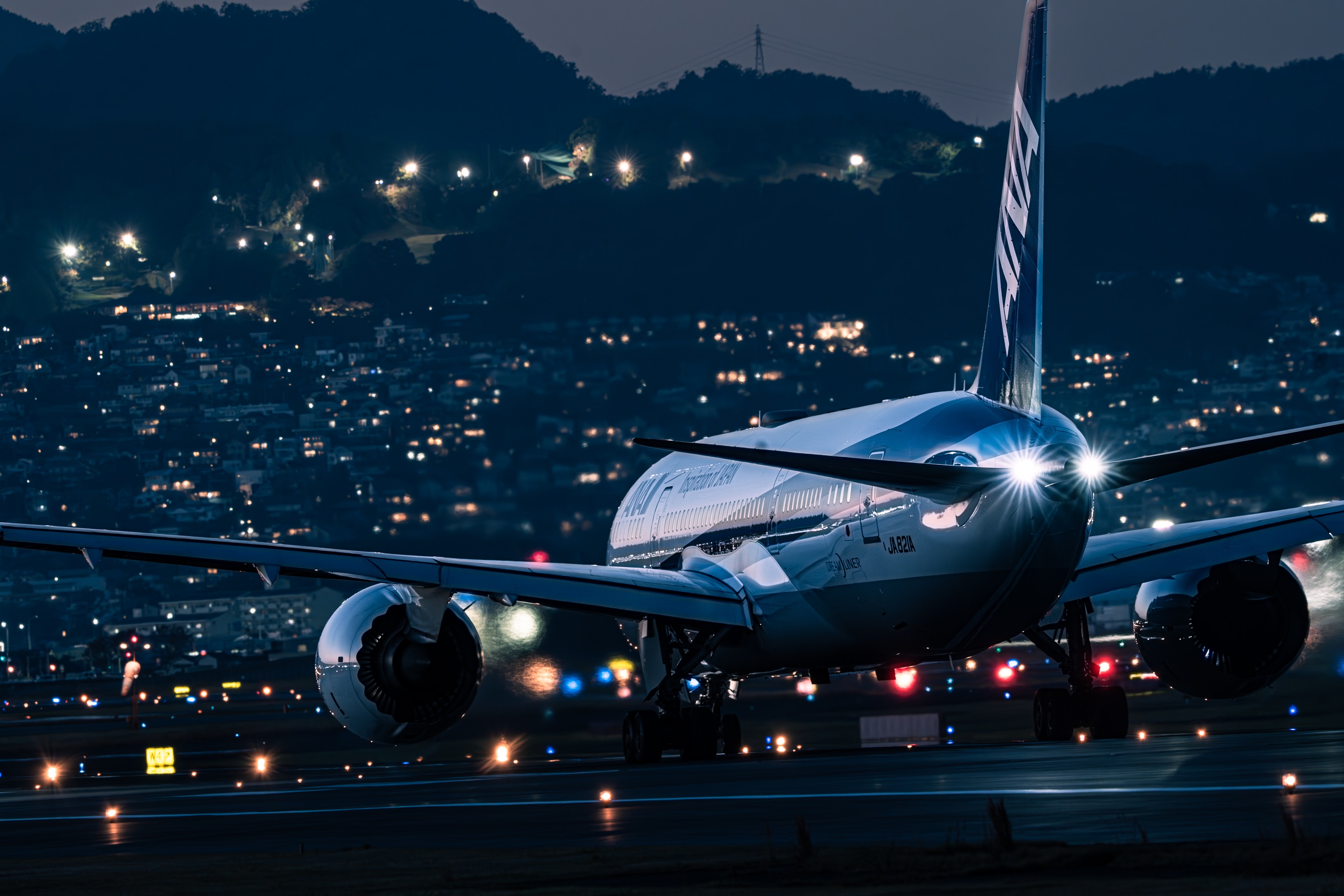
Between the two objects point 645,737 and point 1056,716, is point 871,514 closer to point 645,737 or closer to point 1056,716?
point 1056,716

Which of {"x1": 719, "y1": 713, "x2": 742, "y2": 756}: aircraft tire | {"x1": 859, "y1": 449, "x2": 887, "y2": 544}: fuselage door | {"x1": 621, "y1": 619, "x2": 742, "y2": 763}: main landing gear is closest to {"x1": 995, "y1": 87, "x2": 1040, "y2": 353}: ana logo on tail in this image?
{"x1": 859, "y1": 449, "x2": 887, "y2": 544}: fuselage door

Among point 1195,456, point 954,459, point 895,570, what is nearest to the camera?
point 1195,456

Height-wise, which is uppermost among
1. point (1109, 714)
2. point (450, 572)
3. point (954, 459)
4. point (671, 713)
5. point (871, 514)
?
point (954, 459)

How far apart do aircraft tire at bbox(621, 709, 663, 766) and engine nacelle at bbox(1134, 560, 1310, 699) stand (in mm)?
7581

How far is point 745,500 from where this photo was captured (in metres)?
28.2

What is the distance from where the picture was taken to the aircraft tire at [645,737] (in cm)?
2720

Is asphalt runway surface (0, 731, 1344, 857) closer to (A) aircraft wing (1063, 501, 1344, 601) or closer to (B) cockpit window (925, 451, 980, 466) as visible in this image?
(A) aircraft wing (1063, 501, 1344, 601)

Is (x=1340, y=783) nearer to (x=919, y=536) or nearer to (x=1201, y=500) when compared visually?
(x=919, y=536)

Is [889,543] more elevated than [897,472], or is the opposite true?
[897,472]

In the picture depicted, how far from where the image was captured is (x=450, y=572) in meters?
25.1

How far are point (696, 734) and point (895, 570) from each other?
543cm

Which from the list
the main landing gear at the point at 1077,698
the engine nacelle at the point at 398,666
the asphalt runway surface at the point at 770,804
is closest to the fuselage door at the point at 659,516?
the engine nacelle at the point at 398,666

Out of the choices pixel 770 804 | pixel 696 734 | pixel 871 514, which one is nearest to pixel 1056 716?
pixel 871 514

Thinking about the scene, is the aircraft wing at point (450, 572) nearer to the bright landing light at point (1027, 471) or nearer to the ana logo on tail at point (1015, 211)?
the ana logo on tail at point (1015, 211)
